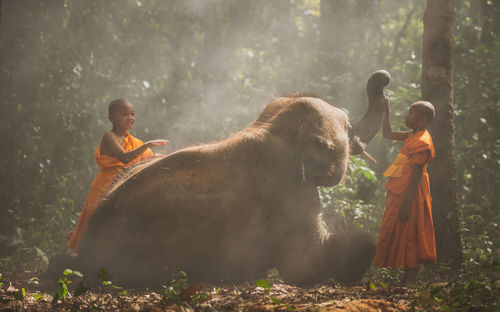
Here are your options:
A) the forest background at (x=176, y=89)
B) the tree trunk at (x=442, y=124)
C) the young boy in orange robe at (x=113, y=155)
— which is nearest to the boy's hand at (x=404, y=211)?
the tree trunk at (x=442, y=124)

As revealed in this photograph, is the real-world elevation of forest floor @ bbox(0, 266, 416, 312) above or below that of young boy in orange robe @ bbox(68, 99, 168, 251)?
below

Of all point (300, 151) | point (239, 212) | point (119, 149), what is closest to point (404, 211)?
point (300, 151)

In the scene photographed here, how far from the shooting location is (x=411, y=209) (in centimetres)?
449

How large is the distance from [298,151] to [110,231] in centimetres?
178

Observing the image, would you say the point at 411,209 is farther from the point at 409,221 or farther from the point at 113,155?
the point at 113,155

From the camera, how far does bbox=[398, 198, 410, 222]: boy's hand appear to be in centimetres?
443

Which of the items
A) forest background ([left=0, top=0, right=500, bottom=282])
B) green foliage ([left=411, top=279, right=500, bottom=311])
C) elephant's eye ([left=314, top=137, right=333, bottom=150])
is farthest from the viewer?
forest background ([left=0, top=0, right=500, bottom=282])

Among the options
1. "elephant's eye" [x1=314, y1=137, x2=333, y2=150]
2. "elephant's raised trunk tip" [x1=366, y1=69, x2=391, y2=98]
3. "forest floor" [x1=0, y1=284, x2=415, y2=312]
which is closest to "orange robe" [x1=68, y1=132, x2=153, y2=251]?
"forest floor" [x1=0, y1=284, x2=415, y2=312]

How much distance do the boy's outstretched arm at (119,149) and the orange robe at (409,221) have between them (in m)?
2.34

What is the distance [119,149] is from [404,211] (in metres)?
2.86

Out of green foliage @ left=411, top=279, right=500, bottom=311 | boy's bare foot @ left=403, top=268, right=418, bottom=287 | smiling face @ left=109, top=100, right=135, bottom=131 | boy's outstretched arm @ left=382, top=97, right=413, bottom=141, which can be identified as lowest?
boy's bare foot @ left=403, top=268, right=418, bottom=287

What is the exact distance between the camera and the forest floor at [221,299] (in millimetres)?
3098

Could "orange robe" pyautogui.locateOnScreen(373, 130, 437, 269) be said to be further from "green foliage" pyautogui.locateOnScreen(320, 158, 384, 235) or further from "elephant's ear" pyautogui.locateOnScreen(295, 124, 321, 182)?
"green foliage" pyautogui.locateOnScreen(320, 158, 384, 235)

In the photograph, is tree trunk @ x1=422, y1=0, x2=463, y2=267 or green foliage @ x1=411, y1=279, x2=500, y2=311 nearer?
green foliage @ x1=411, y1=279, x2=500, y2=311
